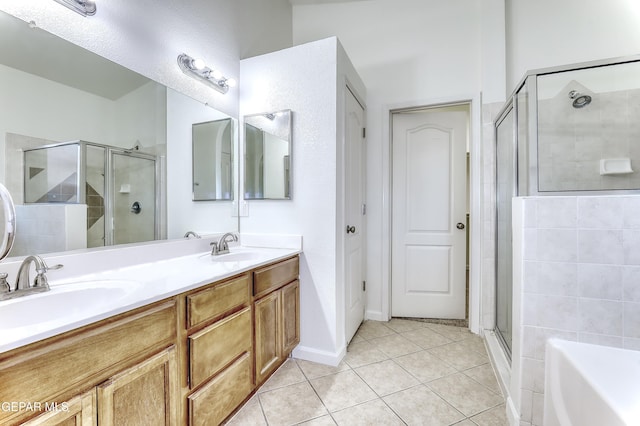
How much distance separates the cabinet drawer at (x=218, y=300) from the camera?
1.12 m

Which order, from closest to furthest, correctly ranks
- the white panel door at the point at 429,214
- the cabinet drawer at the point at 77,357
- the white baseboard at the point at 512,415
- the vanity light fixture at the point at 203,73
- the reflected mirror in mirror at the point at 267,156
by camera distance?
the cabinet drawer at the point at 77,357 < the white baseboard at the point at 512,415 < the vanity light fixture at the point at 203,73 < the reflected mirror in mirror at the point at 267,156 < the white panel door at the point at 429,214

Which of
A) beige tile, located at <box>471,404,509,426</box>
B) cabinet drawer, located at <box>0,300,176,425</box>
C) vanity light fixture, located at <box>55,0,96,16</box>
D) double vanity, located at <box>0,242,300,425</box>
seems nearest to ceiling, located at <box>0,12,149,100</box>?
vanity light fixture, located at <box>55,0,96,16</box>

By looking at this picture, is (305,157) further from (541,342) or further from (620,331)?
(620,331)

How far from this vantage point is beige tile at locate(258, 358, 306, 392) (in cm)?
169

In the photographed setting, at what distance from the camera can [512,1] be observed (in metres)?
2.36

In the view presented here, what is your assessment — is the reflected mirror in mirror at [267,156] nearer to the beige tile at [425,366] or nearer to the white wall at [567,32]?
the beige tile at [425,366]

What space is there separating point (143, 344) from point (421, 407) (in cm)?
143

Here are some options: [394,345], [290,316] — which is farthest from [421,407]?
[290,316]

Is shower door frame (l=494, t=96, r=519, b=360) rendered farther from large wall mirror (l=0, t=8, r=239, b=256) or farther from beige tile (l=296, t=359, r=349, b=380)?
large wall mirror (l=0, t=8, r=239, b=256)

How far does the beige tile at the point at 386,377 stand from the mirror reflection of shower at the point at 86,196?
1596 mm

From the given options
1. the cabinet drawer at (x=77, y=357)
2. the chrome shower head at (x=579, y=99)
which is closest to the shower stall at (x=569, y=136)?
the chrome shower head at (x=579, y=99)

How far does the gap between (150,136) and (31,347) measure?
1226 mm

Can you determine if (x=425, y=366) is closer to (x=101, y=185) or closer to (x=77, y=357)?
(x=77, y=357)

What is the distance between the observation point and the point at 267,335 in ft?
5.31
